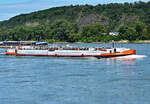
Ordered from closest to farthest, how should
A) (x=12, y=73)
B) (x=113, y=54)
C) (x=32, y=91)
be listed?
(x=32, y=91) → (x=12, y=73) → (x=113, y=54)

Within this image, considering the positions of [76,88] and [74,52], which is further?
[74,52]

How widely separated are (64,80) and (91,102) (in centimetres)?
1546

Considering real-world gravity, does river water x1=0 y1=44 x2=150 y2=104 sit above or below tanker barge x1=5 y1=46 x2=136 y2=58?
below

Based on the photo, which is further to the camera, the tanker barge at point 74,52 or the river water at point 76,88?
the tanker barge at point 74,52

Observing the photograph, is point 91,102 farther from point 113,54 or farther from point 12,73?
point 113,54

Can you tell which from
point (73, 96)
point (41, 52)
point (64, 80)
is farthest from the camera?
point (41, 52)

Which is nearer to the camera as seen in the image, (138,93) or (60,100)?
(60,100)

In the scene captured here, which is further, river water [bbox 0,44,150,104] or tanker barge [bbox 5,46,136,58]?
tanker barge [bbox 5,46,136,58]

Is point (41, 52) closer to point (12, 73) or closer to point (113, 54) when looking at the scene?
point (113, 54)

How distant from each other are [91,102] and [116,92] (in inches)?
229

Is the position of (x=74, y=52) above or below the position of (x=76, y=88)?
above

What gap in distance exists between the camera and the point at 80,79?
57594 mm

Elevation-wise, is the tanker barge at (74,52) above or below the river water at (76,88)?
above

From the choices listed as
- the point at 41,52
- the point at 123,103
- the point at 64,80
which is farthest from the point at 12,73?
the point at 41,52
